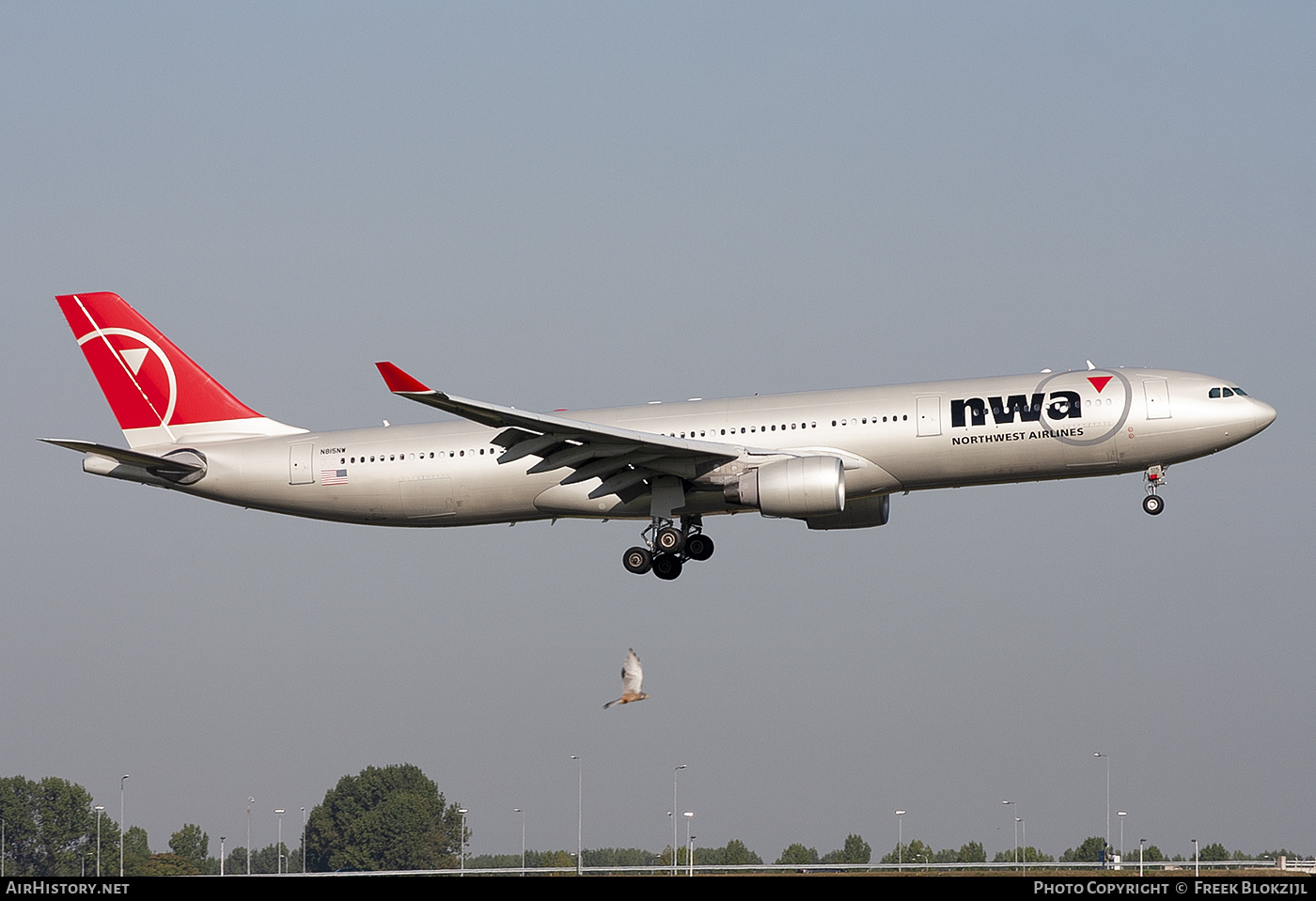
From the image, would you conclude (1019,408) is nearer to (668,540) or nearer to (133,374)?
(668,540)

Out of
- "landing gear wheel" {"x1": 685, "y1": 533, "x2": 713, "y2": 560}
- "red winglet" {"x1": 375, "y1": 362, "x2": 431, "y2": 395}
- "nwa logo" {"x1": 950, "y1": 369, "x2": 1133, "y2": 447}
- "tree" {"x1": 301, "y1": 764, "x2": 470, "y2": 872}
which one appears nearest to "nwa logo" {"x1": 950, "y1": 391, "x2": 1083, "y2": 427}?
"nwa logo" {"x1": 950, "y1": 369, "x2": 1133, "y2": 447}

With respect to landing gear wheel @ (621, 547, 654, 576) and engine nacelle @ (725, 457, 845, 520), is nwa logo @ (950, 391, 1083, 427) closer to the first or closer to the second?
engine nacelle @ (725, 457, 845, 520)

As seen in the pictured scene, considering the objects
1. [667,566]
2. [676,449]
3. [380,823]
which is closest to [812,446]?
[676,449]

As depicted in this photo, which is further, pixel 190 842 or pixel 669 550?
pixel 190 842

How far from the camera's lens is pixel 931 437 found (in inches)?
1484

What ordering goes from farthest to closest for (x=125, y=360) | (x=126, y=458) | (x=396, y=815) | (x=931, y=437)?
(x=396, y=815) < (x=125, y=360) < (x=126, y=458) < (x=931, y=437)

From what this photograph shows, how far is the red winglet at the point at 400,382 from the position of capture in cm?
3450

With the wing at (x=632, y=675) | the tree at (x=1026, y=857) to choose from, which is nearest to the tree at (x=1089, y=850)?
the tree at (x=1026, y=857)

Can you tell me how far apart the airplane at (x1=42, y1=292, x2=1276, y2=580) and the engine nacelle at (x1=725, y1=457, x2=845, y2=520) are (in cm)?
4

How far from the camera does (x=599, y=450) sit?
38.9 m

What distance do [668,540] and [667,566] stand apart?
3.33 feet

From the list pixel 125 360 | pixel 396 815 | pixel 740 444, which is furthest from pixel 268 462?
pixel 396 815
